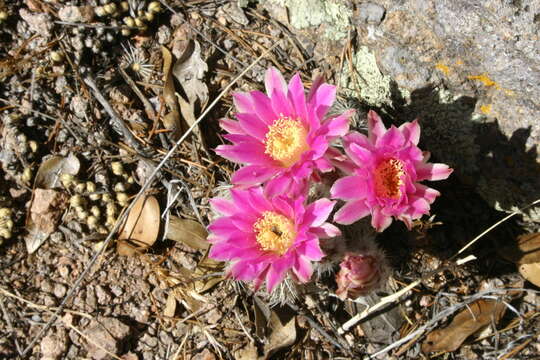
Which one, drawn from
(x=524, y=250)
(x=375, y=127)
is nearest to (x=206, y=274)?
(x=375, y=127)

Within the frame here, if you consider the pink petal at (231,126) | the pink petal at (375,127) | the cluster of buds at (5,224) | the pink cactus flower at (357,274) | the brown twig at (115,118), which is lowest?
the cluster of buds at (5,224)

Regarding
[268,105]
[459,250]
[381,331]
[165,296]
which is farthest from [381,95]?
[165,296]

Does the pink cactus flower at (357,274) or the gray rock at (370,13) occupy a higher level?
the gray rock at (370,13)

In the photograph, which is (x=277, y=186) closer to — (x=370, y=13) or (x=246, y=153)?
(x=246, y=153)

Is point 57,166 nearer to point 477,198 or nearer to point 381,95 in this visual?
point 381,95

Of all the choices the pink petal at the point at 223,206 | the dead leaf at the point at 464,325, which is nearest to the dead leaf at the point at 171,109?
the pink petal at the point at 223,206

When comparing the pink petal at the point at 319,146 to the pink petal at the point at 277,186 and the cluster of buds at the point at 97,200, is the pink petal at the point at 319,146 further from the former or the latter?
the cluster of buds at the point at 97,200
